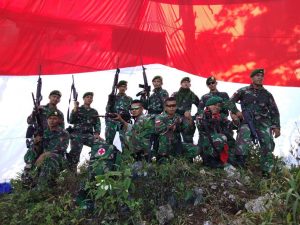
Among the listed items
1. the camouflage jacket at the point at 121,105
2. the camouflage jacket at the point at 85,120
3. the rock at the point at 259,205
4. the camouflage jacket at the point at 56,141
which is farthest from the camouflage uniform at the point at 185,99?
the rock at the point at 259,205

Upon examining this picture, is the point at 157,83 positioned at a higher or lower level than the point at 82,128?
higher

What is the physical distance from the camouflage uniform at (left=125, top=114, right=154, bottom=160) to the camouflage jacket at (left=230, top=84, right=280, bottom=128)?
4.41 ft

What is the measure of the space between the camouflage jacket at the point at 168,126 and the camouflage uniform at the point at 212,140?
30 cm

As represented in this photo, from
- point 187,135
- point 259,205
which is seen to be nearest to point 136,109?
point 187,135

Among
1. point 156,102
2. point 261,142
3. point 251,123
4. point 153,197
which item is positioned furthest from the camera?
point 156,102

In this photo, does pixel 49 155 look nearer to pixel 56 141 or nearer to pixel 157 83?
pixel 56 141

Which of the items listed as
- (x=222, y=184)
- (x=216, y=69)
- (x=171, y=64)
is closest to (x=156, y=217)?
(x=222, y=184)

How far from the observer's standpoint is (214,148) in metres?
5.50

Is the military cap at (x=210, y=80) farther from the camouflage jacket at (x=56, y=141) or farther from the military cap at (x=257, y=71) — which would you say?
the camouflage jacket at (x=56, y=141)

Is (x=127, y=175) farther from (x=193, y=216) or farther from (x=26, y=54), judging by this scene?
(x=26, y=54)

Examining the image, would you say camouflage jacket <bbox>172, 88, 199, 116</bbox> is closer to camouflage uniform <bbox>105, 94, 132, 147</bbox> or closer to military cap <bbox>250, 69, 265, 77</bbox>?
camouflage uniform <bbox>105, 94, 132, 147</bbox>

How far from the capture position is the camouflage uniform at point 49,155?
571 centimetres

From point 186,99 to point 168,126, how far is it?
4.78 ft

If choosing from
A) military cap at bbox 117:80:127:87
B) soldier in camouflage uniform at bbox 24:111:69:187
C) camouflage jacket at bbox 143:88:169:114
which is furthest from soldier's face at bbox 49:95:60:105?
camouflage jacket at bbox 143:88:169:114
